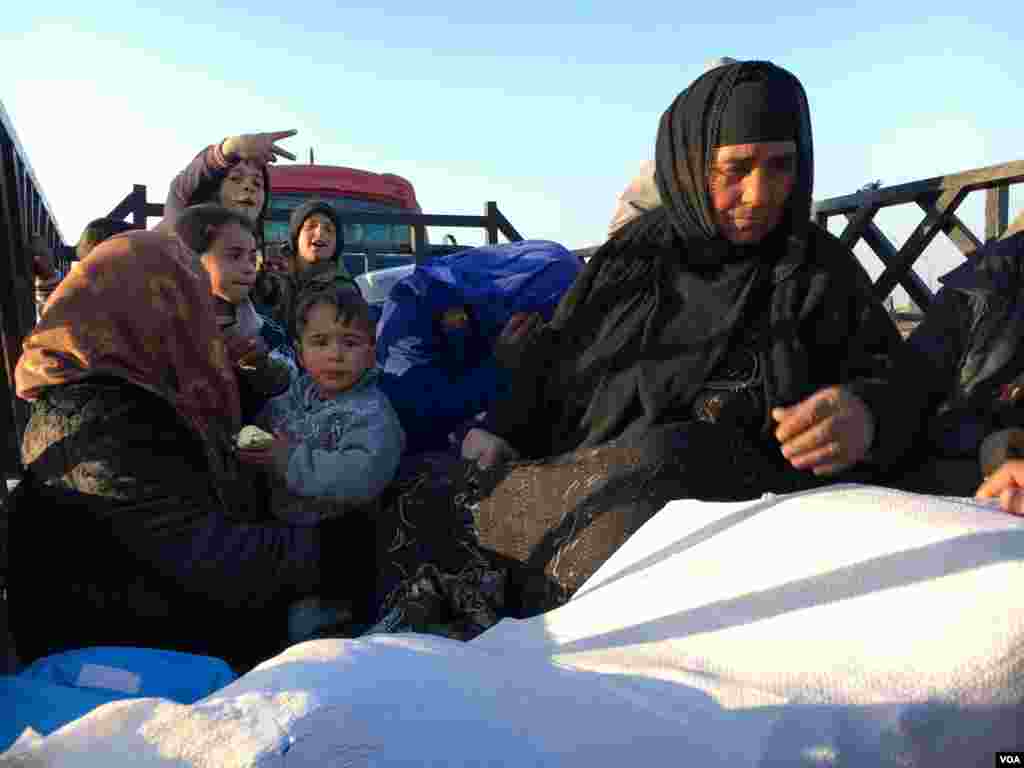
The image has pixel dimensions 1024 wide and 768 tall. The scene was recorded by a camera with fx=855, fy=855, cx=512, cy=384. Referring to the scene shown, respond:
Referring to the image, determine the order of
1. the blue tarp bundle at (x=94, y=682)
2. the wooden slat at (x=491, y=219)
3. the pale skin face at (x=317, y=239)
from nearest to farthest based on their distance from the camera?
the blue tarp bundle at (x=94, y=682) < the pale skin face at (x=317, y=239) < the wooden slat at (x=491, y=219)

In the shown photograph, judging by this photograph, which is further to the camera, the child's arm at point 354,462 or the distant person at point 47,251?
the distant person at point 47,251

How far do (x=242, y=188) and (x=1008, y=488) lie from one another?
305 cm

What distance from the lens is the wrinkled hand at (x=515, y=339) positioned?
2064 millimetres

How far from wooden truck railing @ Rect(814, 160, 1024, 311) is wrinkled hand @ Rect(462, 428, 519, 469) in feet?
7.11

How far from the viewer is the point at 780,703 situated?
873 millimetres

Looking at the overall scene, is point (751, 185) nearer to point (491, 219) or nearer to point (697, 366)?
point (697, 366)

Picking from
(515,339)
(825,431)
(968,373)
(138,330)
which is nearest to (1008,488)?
(825,431)

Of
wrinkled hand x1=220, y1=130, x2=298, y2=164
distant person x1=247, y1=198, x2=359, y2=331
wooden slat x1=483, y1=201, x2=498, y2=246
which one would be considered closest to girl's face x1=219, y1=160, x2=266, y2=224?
wrinkled hand x1=220, y1=130, x2=298, y2=164

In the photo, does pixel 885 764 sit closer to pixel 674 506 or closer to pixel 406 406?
pixel 674 506

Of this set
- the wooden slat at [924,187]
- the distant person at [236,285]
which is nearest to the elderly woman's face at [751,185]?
the distant person at [236,285]

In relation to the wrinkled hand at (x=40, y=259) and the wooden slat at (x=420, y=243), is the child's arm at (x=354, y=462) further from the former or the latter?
the wooden slat at (x=420, y=243)

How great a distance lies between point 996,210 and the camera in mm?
3359

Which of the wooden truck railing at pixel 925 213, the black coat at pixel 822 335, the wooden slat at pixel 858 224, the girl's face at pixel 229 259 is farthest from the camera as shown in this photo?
the wooden slat at pixel 858 224

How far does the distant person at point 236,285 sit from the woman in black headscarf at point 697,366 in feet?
2.03
